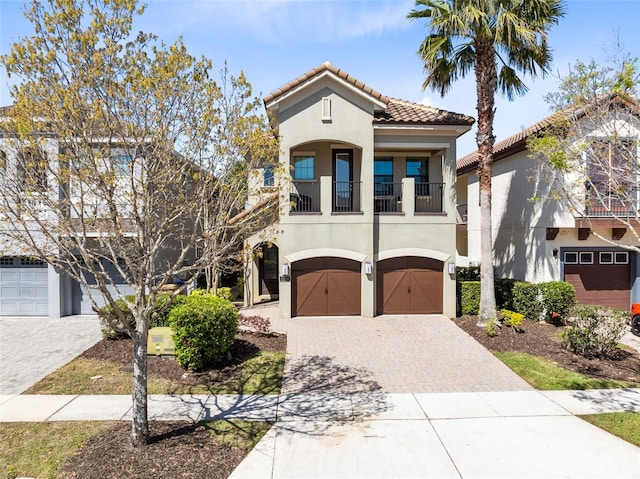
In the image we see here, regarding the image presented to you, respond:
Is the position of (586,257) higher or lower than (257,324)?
higher

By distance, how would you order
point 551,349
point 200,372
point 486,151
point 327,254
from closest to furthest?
1. point 200,372
2. point 551,349
3. point 486,151
4. point 327,254

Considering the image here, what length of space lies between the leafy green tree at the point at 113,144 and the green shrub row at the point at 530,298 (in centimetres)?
1218

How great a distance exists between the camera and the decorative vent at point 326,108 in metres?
14.9

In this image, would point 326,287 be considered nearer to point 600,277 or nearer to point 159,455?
point 159,455

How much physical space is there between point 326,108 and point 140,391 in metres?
12.1

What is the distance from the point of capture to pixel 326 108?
48.9 ft

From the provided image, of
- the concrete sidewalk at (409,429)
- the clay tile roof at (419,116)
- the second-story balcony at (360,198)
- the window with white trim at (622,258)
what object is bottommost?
the concrete sidewalk at (409,429)

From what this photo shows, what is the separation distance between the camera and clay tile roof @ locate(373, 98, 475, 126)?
15.1 meters

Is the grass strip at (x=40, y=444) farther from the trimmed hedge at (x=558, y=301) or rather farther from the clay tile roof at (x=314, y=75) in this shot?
the trimmed hedge at (x=558, y=301)

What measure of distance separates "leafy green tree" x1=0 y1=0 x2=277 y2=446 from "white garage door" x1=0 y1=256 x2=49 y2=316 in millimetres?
11519

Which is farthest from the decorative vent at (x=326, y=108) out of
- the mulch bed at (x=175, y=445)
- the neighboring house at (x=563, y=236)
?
the mulch bed at (x=175, y=445)

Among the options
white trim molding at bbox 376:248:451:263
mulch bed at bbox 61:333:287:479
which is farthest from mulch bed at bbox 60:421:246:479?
white trim molding at bbox 376:248:451:263

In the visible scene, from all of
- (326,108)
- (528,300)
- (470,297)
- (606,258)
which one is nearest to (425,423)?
(470,297)

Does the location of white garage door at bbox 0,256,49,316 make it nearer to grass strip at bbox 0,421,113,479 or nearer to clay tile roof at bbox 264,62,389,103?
grass strip at bbox 0,421,113,479
